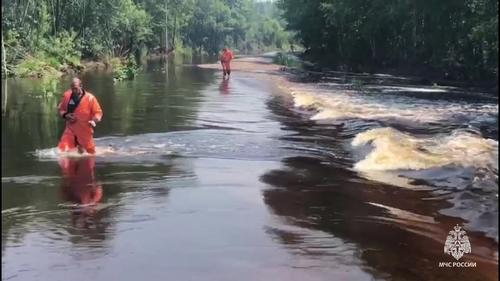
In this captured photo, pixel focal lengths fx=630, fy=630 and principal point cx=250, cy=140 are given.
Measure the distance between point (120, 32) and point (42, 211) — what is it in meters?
49.5

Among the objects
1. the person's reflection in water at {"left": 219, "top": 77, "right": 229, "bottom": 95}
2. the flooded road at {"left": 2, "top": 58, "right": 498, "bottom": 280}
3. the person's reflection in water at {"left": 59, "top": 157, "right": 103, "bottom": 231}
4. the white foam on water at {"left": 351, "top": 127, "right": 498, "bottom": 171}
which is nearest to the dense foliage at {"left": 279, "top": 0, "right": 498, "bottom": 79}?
the white foam on water at {"left": 351, "top": 127, "right": 498, "bottom": 171}

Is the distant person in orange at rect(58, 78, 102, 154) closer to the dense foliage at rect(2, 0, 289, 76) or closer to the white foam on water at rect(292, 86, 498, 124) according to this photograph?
the dense foliage at rect(2, 0, 289, 76)

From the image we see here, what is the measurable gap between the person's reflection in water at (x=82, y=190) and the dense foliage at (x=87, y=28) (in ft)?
6.70

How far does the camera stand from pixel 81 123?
10.3 m

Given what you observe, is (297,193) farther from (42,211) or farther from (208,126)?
(208,126)

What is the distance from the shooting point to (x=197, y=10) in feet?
322

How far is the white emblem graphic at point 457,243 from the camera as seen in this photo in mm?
6312

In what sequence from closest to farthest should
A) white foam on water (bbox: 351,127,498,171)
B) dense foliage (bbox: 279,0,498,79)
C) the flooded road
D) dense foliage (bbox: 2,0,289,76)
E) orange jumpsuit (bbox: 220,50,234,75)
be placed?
the flooded road → white foam on water (bbox: 351,127,498,171) → dense foliage (bbox: 279,0,498,79) → dense foliage (bbox: 2,0,289,76) → orange jumpsuit (bbox: 220,50,234,75)

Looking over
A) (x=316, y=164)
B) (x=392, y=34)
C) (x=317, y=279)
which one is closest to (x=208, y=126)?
(x=316, y=164)

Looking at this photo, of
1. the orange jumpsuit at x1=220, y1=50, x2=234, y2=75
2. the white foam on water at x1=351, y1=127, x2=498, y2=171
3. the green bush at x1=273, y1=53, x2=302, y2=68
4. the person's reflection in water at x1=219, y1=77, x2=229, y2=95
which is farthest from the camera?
the green bush at x1=273, y1=53, x2=302, y2=68

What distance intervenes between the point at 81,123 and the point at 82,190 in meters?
2.20

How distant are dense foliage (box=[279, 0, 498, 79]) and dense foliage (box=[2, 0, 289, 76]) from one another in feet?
50.2

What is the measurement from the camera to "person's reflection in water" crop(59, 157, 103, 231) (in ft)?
23.3

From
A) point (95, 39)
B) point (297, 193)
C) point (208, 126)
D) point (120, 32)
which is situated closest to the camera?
point (297, 193)
